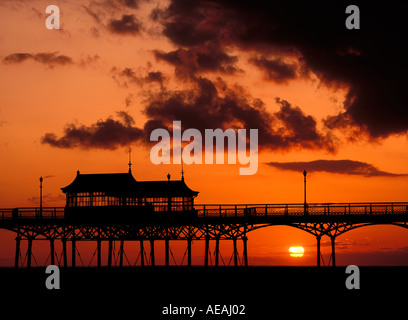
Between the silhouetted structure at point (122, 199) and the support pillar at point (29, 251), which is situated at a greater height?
the silhouetted structure at point (122, 199)

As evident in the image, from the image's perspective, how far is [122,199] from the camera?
8450 cm

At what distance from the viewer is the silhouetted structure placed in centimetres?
8312

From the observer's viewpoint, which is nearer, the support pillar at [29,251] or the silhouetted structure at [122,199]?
the silhouetted structure at [122,199]

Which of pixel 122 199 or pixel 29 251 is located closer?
pixel 122 199

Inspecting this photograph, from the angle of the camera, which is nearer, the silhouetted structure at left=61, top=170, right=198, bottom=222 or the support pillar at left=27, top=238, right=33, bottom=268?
the silhouetted structure at left=61, top=170, right=198, bottom=222

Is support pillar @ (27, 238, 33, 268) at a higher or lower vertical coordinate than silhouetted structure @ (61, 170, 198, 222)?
lower

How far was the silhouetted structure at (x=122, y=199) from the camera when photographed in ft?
273

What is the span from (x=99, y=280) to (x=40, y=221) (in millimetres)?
13520

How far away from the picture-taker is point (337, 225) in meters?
76.3

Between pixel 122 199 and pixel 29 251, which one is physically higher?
pixel 122 199
